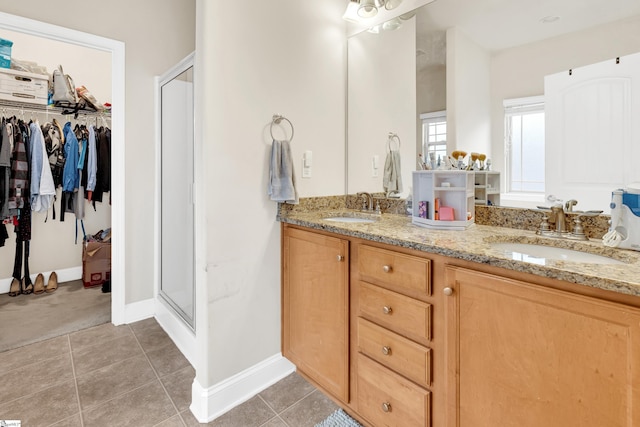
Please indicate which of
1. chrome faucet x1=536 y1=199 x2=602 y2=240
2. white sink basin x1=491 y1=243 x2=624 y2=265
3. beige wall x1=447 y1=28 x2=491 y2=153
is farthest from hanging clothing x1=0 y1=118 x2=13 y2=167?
chrome faucet x1=536 y1=199 x2=602 y2=240

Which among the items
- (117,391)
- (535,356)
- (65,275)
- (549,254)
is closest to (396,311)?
(535,356)

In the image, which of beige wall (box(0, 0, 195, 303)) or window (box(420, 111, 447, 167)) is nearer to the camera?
window (box(420, 111, 447, 167))

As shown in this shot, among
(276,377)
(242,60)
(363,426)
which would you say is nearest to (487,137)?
(242,60)

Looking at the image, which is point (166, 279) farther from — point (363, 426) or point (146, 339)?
point (363, 426)

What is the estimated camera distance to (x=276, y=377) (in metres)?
1.86

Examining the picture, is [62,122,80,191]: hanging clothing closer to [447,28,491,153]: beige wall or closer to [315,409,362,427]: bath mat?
[315,409,362,427]: bath mat

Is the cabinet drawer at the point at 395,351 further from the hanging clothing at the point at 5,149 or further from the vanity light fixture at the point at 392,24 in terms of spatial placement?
the hanging clothing at the point at 5,149

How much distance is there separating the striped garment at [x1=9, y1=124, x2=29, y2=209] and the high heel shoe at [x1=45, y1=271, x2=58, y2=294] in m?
0.82

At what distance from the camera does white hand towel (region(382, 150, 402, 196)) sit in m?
1.98

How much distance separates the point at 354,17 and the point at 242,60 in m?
0.89

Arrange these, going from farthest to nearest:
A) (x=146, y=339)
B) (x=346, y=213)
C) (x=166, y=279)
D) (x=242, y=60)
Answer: (x=166, y=279)
(x=146, y=339)
(x=346, y=213)
(x=242, y=60)

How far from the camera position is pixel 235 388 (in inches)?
65.7

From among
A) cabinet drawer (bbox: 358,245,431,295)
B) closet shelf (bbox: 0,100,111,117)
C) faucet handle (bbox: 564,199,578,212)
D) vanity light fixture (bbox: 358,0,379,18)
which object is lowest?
cabinet drawer (bbox: 358,245,431,295)

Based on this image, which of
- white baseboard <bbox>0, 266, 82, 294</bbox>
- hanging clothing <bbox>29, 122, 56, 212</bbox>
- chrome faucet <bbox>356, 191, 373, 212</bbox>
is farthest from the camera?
white baseboard <bbox>0, 266, 82, 294</bbox>
